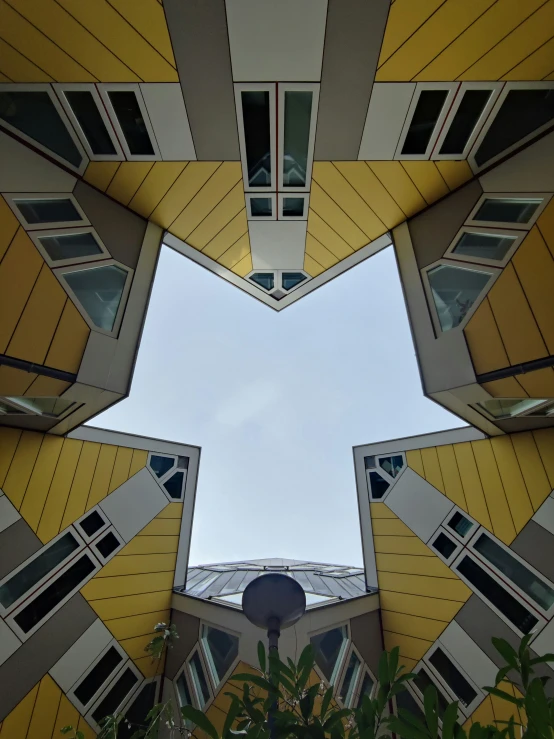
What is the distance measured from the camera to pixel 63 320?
16.4 feet

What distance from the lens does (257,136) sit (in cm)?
554

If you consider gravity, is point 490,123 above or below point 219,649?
above

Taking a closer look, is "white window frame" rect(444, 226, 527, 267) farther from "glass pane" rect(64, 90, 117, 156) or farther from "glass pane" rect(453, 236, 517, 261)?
"glass pane" rect(64, 90, 117, 156)

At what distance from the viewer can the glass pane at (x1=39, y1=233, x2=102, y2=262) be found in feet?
15.8

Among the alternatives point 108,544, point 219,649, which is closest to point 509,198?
point 219,649

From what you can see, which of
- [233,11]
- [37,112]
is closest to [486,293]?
[233,11]

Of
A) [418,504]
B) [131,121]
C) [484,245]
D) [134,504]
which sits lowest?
[134,504]

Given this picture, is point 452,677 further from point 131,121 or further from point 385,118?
point 131,121

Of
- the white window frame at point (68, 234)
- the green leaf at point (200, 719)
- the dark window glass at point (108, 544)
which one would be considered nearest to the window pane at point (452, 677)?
the dark window glass at point (108, 544)

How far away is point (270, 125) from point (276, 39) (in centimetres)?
104

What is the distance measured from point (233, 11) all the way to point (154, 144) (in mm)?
1988

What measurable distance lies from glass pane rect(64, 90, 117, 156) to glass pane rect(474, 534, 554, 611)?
979cm

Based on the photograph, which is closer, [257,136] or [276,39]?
[276,39]

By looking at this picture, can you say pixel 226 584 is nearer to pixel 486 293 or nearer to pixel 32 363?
pixel 32 363
